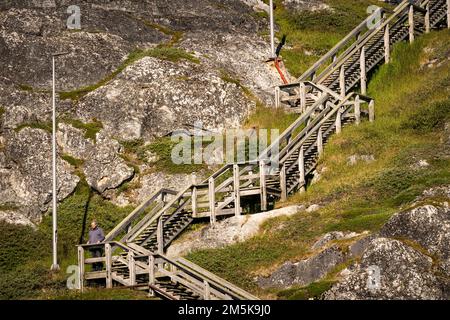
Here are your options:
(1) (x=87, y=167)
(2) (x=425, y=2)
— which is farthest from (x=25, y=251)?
(2) (x=425, y=2)

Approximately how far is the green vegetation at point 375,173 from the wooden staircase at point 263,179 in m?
0.92

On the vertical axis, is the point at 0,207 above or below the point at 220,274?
above

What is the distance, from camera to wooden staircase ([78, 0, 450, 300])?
33.7m

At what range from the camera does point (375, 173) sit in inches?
1614

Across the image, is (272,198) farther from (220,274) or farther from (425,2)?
(425,2)

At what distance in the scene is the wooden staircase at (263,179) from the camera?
33.7 metres

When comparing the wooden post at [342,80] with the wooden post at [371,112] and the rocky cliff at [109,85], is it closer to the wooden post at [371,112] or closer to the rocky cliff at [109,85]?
the wooden post at [371,112]

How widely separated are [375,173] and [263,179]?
4378 mm

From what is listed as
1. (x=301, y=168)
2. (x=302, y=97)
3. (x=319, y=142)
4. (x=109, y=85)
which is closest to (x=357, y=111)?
(x=319, y=142)

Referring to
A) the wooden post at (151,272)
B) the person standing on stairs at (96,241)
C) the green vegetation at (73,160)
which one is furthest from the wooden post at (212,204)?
the green vegetation at (73,160)

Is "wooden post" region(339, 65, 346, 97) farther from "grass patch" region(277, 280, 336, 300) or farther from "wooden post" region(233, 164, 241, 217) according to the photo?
"grass patch" region(277, 280, 336, 300)

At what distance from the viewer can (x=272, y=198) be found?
4231cm
